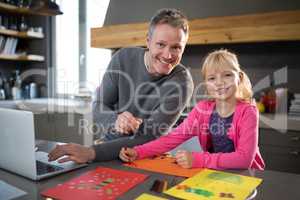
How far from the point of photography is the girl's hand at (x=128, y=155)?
117 cm

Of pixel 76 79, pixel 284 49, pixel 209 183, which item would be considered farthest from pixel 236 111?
pixel 76 79


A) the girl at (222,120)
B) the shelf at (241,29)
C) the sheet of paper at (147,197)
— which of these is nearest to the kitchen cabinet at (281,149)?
the shelf at (241,29)

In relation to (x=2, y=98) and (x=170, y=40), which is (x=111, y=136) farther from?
(x=2, y=98)

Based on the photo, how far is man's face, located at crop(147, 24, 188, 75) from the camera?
1.34 meters

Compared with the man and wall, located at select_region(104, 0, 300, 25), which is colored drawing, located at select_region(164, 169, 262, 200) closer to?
the man

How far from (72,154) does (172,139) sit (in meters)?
0.45

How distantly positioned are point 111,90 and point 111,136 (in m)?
0.25

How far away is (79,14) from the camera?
3.77 meters

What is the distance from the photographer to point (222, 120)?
4.72ft

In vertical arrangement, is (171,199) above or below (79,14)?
below

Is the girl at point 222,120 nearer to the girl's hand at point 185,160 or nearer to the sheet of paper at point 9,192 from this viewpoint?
the girl's hand at point 185,160

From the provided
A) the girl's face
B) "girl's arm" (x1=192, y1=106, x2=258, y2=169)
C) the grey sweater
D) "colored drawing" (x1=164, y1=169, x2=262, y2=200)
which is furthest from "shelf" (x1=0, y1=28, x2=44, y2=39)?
"colored drawing" (x1=164, y1=169, x2=262, y2=200)

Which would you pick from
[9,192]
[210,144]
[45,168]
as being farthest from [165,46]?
[9,192]

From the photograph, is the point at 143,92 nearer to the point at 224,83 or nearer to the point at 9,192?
the point at 224,83
